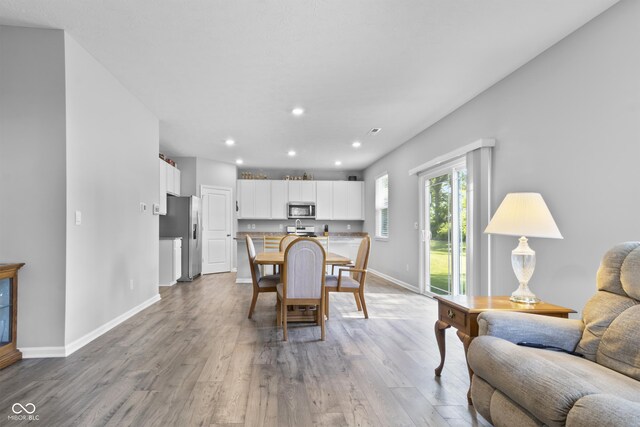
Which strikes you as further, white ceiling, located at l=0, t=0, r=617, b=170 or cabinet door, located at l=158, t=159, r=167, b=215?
cabinet door, located at l=158, t=159, r=167, b=215

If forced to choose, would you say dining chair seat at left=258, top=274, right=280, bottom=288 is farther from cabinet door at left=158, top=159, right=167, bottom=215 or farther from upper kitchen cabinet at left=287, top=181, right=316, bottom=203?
upper kitchen cabinet at left=287, top=181, right=316, bottom=203

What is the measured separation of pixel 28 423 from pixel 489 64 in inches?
165

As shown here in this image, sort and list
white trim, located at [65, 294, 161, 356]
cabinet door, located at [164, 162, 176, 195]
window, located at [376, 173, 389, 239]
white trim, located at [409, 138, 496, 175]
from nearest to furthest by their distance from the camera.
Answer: white trim, located at [65, 294, 161, 356] < white trim, located at [409, 138, 496, 175] < cabinet door, located at [164, 162, 176, 195] < window, located at [376, 173, 389, 239]

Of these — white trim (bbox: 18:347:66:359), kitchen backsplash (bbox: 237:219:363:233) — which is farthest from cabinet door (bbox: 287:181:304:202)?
white trim (bbox: 18:347:66:359)

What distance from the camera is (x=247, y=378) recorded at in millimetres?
2506

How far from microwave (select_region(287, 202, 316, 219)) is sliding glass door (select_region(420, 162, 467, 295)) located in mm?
3782

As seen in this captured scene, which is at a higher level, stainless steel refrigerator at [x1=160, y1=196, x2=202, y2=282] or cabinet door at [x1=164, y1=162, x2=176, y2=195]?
cabinet door at [x1=164, y1=162, x2=176, y2=195]

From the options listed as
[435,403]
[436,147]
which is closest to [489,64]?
[436,147]

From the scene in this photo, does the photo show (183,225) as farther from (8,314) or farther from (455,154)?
(455,154)

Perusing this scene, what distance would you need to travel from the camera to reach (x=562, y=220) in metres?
2.98

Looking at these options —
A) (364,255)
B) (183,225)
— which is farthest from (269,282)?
(183,225)

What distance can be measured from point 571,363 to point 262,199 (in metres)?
7.76

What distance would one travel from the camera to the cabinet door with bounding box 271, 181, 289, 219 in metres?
8.98

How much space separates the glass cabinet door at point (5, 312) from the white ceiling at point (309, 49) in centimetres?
201
